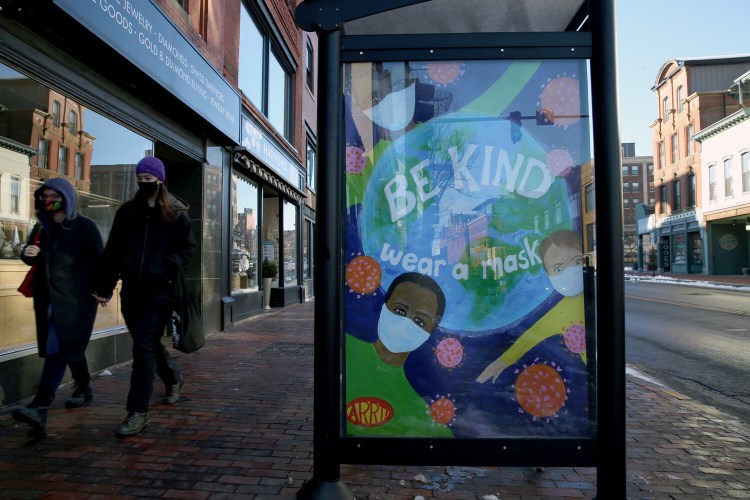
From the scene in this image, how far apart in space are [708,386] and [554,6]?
4.67m

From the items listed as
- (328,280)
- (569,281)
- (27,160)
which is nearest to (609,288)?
(569,281)

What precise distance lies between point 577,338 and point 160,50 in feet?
18.9

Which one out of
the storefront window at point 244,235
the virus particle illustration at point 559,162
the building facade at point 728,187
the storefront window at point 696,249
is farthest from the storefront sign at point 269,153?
the storefront window at point 696,249

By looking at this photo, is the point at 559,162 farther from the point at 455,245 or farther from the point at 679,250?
the point at 679,250

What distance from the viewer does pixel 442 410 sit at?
2.37 metres

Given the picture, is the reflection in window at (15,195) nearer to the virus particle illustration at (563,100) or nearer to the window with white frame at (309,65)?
the virus particle illustration at (563,100)

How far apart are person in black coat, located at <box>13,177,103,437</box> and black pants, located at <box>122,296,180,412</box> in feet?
1.25

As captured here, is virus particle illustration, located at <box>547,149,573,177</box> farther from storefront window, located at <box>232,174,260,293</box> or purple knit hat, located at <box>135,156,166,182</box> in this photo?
storefront window, located at <box>232,174,260,293</box>

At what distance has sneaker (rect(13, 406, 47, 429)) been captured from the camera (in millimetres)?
3119

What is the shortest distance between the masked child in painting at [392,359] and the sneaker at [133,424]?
1.91 meters

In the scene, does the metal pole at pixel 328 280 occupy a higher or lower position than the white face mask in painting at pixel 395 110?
lower

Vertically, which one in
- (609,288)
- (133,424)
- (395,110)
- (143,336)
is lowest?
(133,424)

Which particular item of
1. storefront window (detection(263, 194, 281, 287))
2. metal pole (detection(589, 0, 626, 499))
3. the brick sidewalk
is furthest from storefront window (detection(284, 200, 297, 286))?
metal pole (detection(589, 0, 626, 499))

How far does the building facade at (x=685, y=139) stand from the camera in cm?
3447
